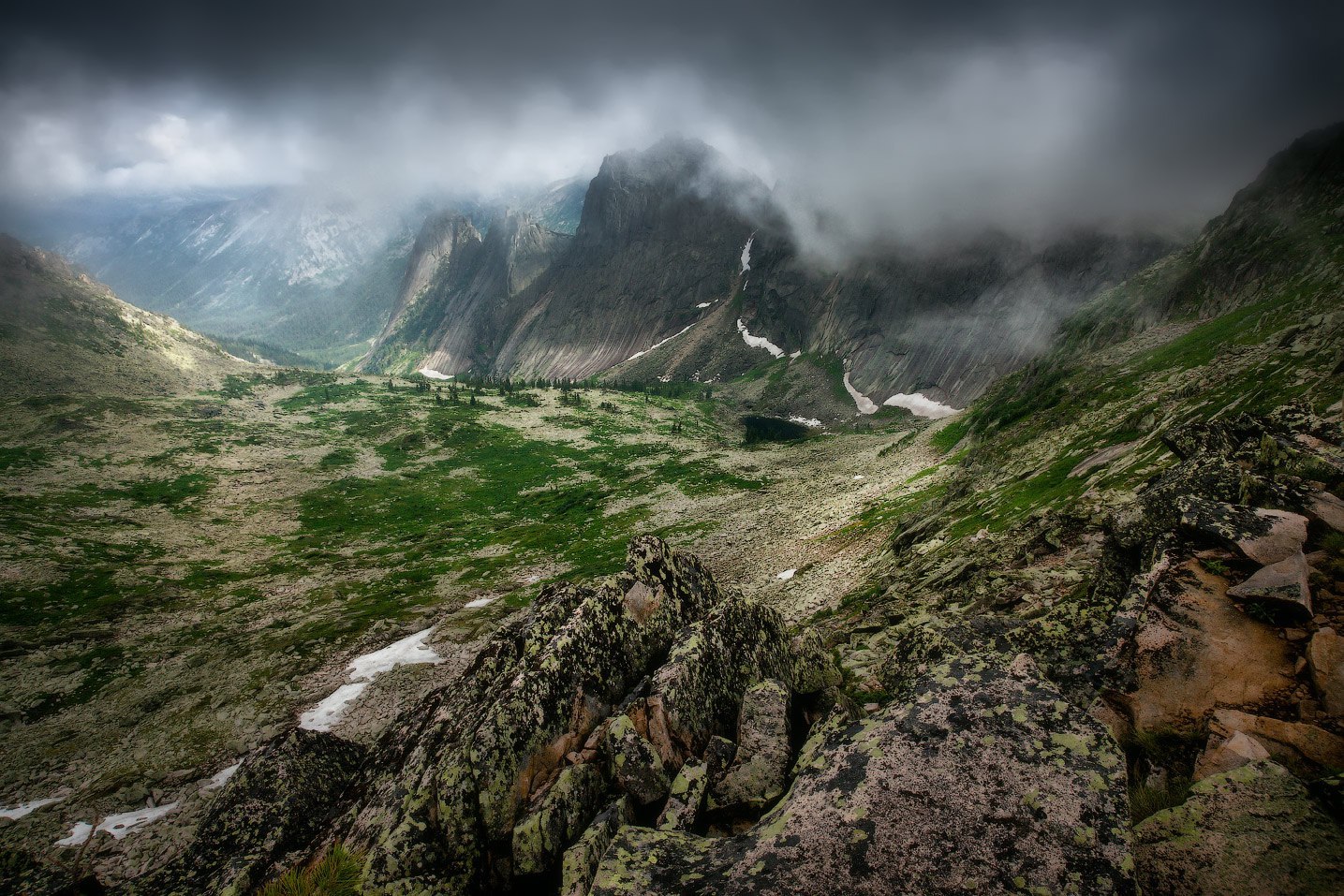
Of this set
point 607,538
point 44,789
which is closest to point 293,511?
point 607,538

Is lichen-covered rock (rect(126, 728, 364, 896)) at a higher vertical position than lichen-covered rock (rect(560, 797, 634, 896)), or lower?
lower

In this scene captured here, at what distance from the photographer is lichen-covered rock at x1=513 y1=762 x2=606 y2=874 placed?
32.3 feet

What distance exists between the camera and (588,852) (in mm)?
8531

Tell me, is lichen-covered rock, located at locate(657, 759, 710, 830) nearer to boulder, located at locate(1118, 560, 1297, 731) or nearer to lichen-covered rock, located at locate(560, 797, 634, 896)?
lichen-covered rock, located at locate(560, 797, 634, 896)

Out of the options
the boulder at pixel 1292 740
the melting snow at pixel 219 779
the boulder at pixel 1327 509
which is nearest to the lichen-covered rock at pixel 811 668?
the boulder at pixel 1292 740

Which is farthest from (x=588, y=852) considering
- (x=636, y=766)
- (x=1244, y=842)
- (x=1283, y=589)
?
(x=1283, y=589)

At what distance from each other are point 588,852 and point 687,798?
1855 millimetres

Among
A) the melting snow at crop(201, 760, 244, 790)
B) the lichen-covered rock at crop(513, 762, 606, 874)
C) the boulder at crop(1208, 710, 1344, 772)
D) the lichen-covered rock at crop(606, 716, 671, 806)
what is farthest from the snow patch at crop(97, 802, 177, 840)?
the boulder at crop(1208, 710, 1344, 772)

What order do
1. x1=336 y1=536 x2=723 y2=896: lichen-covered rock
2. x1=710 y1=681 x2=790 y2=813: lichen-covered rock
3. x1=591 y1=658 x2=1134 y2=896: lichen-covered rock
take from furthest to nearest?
x1=336 y1=536 x2=723 y2=896: lichen-covered rock < x1=710 y1=681 x2=790 y2=813: lichen-covered rock < x1=591 y1=658 x2=1134 y2=896: lichen-covered rock

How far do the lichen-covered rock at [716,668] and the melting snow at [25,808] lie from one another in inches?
1615

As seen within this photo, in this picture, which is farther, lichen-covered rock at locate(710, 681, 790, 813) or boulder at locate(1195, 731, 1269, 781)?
lichen-covered rock at locate(710, 681, 790, 813)

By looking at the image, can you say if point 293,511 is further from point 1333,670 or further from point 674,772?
point 1333,670

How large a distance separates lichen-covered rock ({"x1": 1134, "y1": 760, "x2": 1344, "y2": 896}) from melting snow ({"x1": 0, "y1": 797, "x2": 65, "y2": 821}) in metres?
48.9

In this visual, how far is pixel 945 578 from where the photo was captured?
2591 cm
